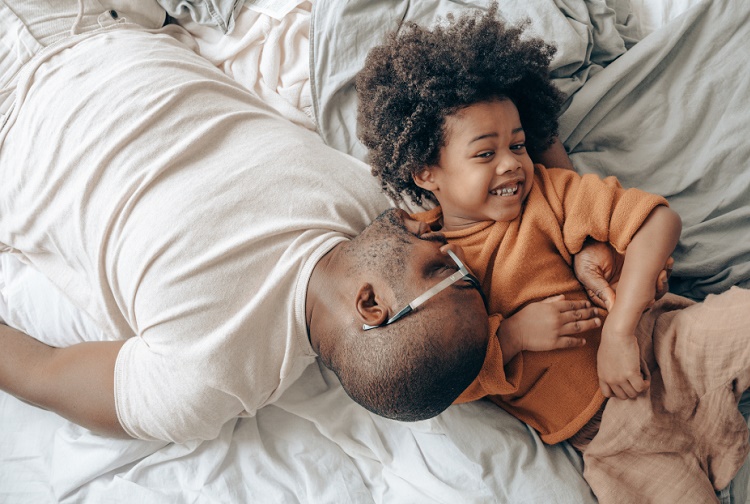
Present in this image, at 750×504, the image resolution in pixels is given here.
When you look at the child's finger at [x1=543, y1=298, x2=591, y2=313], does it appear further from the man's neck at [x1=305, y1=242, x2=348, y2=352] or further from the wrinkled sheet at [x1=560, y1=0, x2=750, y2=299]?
the man's neck at [x1=305, y1=242, x2=348, y2=352]

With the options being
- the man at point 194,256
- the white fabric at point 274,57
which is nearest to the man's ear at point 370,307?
the man at point 194,256

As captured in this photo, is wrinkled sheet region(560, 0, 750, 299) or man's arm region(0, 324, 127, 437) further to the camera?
wrinkled sheet region(560, 0, 750, 299)

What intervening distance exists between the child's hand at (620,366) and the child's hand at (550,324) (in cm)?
5

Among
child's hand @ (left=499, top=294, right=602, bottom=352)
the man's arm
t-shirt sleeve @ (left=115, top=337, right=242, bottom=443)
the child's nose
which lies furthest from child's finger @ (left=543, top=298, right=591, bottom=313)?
the man's arm

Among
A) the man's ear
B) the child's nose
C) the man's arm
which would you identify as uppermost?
the child's nose

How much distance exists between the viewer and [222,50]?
1641mm

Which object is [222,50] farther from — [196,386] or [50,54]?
[196,386]

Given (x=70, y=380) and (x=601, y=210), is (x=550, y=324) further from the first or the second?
(x=70, y=380)

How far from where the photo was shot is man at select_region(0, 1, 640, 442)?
106 cm

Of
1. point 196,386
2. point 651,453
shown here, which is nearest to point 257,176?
point 196,386

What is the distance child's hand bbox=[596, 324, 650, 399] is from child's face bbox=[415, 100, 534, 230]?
0.33m

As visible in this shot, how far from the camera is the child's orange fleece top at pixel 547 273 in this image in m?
1.18

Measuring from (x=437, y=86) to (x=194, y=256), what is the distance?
2.10 feet

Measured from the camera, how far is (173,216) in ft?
3.89
